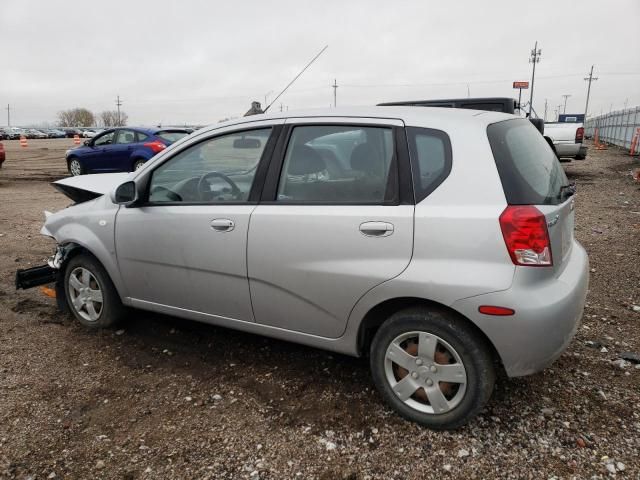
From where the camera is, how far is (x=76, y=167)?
14500 millimetres

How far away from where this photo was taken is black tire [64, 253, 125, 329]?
3830mm

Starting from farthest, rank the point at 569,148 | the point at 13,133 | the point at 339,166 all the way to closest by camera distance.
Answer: the point at 13,133 < the point at 569,148 < the point at 339,166

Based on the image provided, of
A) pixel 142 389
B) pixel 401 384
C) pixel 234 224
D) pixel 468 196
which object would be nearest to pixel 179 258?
pixel 234 224

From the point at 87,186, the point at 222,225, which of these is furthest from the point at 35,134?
the point at 222,225

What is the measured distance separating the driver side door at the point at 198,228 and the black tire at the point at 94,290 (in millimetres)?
274

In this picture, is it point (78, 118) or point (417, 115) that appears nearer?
point (417, 115)

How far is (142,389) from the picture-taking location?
3.15 metres

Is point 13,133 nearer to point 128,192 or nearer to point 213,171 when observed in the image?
point 128,192

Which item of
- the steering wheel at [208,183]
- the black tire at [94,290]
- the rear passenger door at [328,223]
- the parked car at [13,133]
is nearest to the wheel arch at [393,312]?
the rear passenger door at [328,223]

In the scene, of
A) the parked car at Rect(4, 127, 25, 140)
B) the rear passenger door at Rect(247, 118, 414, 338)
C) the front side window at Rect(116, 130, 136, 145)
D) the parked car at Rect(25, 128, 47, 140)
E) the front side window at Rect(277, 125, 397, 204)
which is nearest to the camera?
the rear passenger door at Rect(247, 118, 414, 338)

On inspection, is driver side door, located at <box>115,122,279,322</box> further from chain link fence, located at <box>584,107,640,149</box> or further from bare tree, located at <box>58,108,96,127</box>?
bare tree, located at <box>58,108,96,127</box>

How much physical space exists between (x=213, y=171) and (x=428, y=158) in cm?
149

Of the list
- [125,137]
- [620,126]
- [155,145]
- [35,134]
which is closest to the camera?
[155,145]

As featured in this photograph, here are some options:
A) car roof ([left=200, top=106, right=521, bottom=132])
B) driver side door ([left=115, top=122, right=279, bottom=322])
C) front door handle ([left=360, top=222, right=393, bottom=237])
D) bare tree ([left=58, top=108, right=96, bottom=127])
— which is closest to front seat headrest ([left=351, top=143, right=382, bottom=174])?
car roof ([left=200, top=106, right=521, bottom=132])
